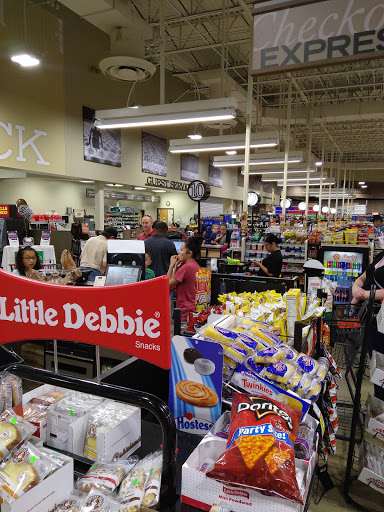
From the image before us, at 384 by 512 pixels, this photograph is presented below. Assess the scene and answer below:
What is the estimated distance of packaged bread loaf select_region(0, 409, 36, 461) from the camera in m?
1.02

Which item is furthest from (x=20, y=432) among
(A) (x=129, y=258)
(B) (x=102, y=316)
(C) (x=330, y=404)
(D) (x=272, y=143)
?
(D) (x=272, y=143)

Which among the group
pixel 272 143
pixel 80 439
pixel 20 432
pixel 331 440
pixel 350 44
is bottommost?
pixel 331 440

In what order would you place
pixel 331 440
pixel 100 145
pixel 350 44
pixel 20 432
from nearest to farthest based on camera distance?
pixel 20 432
pixel 331 440
pixel 350 44
pixel 100 145

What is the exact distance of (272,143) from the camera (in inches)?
340

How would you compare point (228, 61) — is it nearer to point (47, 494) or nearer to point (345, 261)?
point (345, 261)

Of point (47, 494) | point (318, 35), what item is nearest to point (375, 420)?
point (47, 494)

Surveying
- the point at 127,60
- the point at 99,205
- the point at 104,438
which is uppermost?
the point at 127,60

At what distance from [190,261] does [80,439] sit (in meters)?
2.71

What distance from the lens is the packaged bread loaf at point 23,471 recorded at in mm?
880

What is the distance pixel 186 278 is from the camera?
12.5 ft

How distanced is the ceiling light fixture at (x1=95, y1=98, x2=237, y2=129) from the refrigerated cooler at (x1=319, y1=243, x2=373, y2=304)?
2936 millimetres

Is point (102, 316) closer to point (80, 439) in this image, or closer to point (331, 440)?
point (80, 439)

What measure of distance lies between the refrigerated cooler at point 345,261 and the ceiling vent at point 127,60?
16.0ft

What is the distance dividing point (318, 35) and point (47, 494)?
9.11 feet
